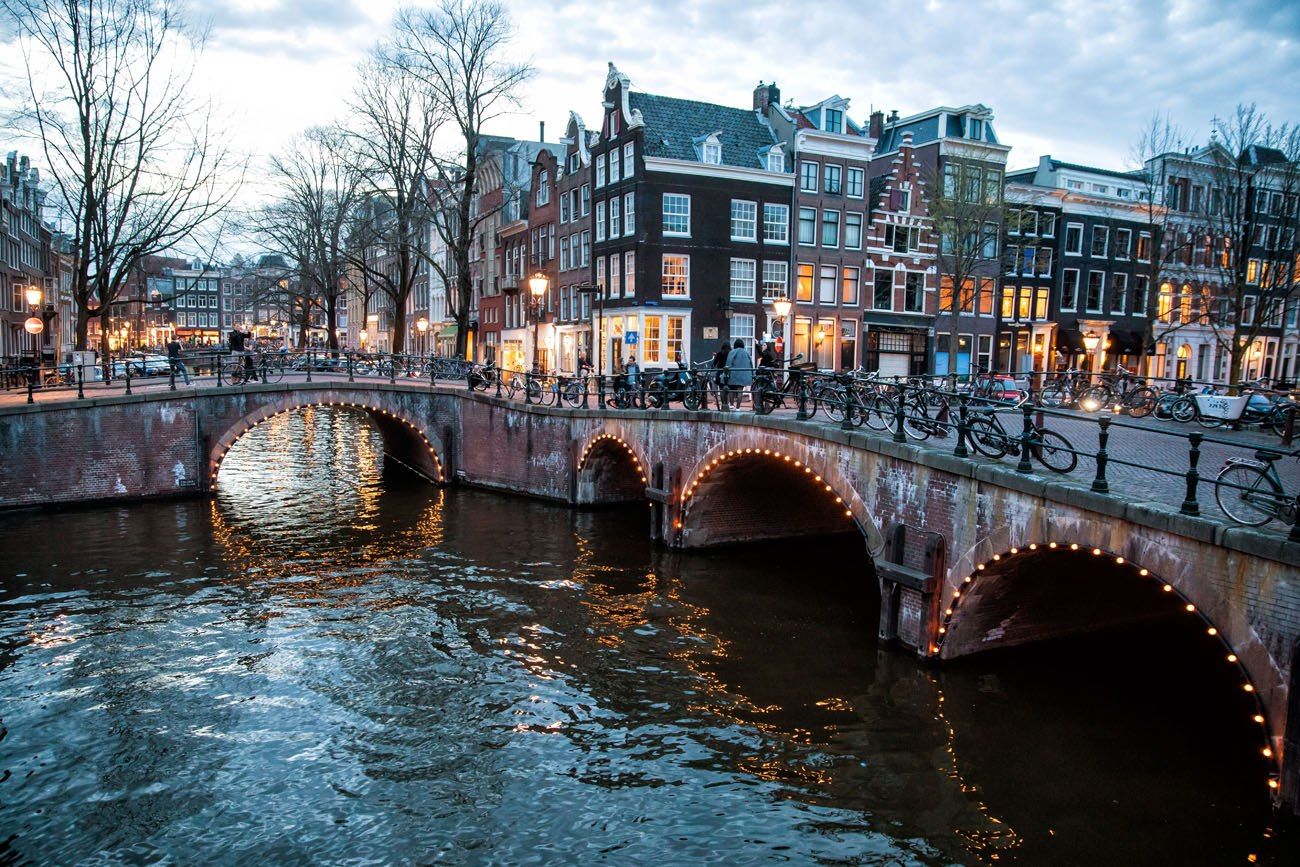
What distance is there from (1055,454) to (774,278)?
25.2 m

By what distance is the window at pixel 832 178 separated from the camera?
121 feet

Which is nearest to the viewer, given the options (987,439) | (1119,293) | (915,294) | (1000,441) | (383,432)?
(1000,441)

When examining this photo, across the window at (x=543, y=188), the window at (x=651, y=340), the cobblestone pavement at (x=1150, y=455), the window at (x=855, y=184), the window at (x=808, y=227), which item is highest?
the window at (x=543, y=188)

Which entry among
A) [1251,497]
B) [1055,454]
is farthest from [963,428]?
[1251,497]

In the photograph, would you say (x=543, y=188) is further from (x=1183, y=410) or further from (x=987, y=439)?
(x=987, y=439)

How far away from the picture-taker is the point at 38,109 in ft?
85.5

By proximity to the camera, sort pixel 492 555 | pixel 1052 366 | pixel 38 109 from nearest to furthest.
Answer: pixel 492 555, pixel 38 109, pixel 1052 366

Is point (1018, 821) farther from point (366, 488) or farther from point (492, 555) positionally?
point (366, 488)

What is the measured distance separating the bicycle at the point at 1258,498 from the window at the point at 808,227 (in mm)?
29282

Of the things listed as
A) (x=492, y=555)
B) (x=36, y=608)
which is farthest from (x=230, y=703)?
(x=492, y=555)

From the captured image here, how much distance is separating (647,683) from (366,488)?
672 inches

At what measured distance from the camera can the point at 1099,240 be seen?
145ft

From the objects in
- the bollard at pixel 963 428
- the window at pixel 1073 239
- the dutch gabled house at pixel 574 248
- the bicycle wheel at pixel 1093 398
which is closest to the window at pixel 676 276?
the dutch gabled house at pixel 574 248

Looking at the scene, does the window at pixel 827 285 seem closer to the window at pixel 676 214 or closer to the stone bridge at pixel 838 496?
the window at pixel 676 214
